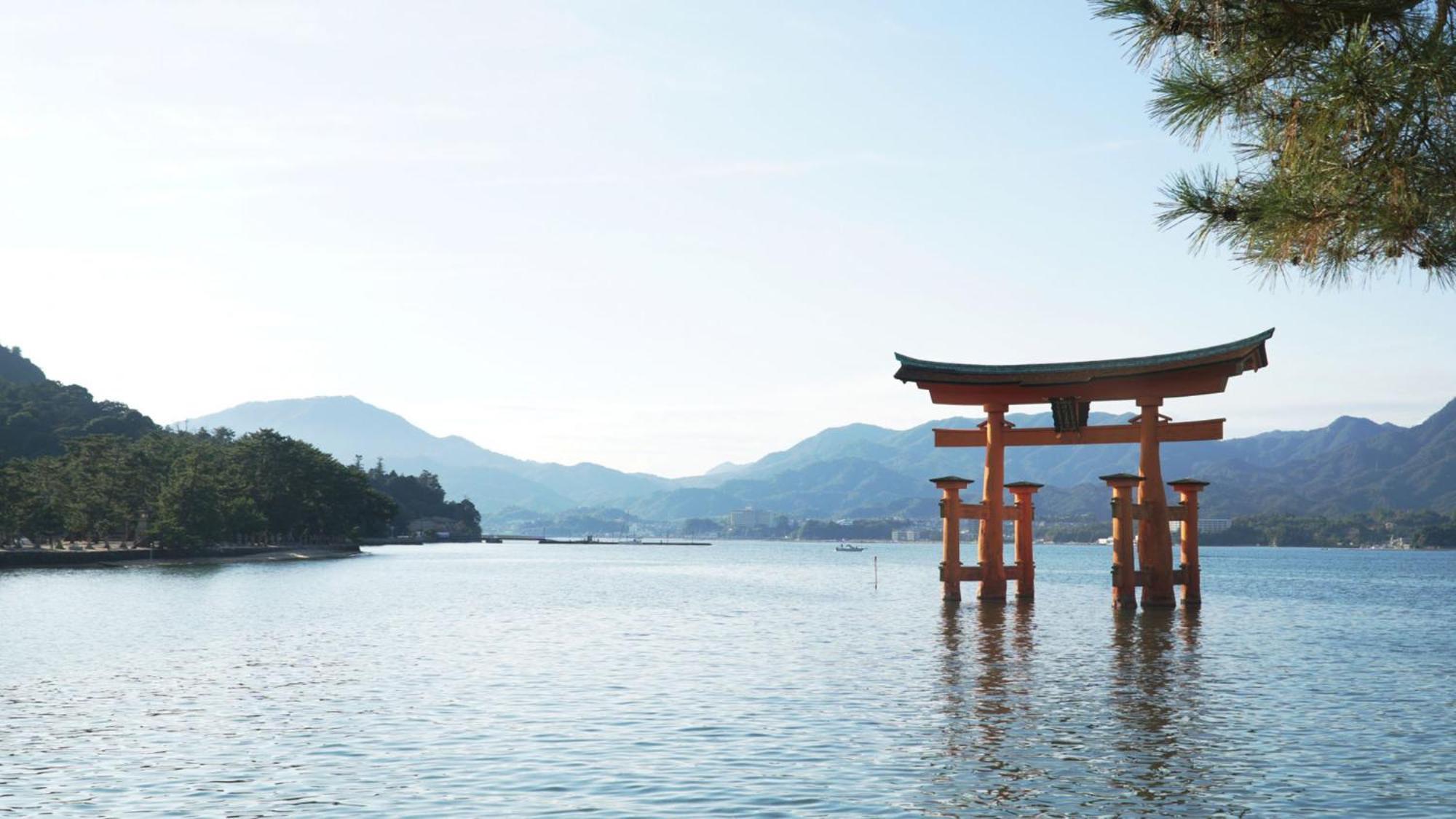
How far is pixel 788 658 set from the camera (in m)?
29.1

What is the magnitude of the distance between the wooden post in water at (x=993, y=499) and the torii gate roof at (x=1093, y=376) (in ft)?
2.14

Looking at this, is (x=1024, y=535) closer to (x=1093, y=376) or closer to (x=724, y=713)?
(x=1093, y=376)

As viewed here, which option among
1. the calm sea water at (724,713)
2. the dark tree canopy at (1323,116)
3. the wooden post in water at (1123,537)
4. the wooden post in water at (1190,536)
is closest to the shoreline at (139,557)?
the calm sea water at (724,713)

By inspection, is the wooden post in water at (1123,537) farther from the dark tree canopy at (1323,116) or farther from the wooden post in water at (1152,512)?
the dark tree canopy at (1323,116)

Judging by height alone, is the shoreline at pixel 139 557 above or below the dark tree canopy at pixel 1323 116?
below

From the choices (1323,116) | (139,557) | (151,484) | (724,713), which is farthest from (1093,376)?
(151,484)

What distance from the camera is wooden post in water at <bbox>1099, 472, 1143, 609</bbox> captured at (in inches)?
1400

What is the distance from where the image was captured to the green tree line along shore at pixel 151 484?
92.8 meters

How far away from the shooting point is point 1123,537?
119 feet

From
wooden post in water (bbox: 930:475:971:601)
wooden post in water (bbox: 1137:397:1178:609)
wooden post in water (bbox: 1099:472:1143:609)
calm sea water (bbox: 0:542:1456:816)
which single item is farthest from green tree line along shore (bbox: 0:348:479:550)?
wooden post in water (bbox: 1137:397:1178:609)

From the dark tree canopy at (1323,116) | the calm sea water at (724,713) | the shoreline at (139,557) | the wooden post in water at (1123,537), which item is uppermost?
the dark tree canopy at (1323,116)

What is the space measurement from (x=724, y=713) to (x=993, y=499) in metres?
19.8

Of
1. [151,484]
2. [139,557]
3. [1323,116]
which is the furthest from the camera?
[151,484]

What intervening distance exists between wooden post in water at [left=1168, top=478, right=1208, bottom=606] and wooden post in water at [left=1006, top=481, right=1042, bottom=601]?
4.41 m
